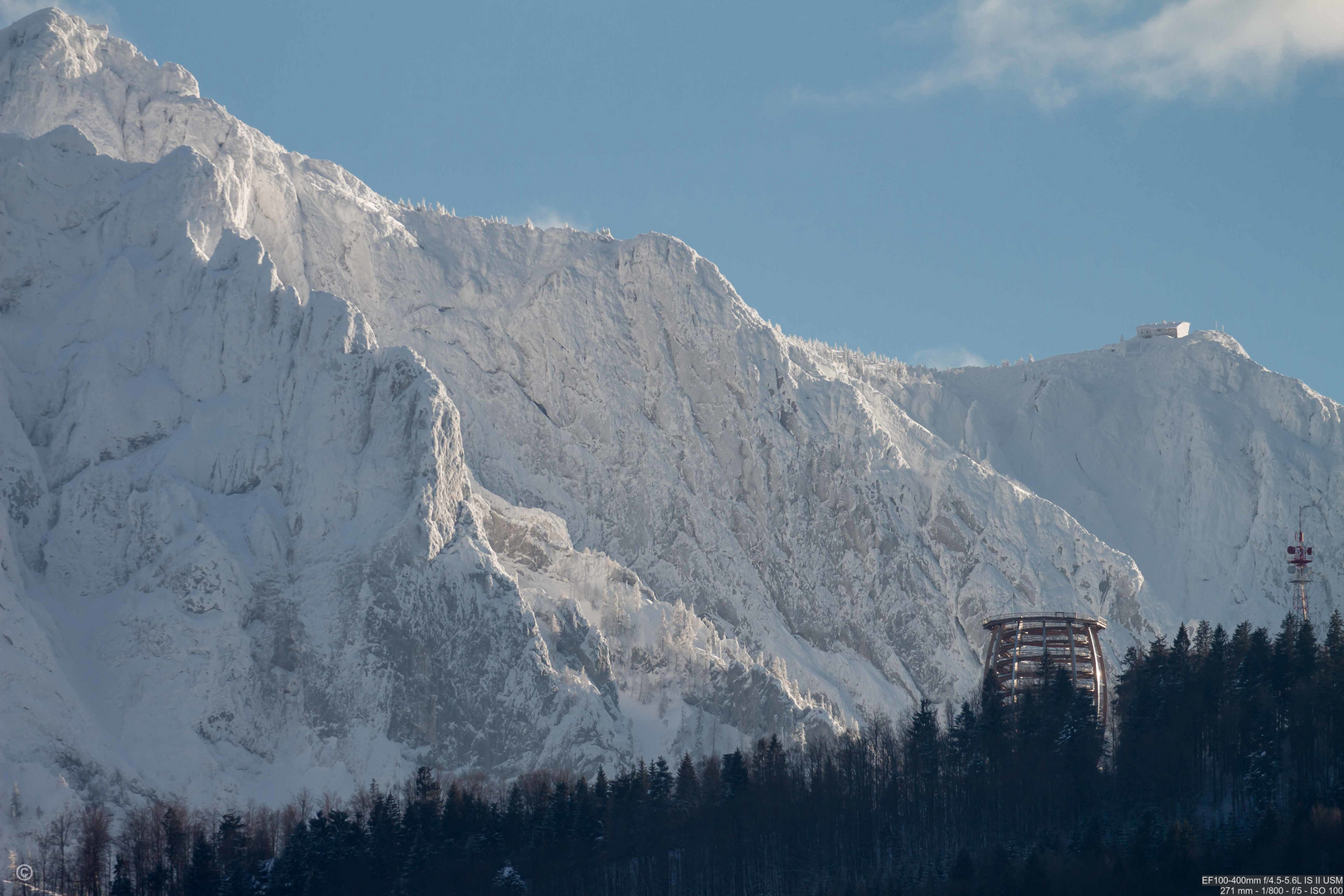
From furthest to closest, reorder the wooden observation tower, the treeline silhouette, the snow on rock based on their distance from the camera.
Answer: the snow on rock < the wooden observation tower < the treeline silhouette

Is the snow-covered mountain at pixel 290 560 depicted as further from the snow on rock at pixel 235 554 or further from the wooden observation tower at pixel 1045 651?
the wooden observation tower at pixel 1045 651

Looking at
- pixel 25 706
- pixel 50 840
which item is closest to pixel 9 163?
pixel 25 706

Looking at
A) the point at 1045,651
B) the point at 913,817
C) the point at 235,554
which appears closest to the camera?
the point at 913,817

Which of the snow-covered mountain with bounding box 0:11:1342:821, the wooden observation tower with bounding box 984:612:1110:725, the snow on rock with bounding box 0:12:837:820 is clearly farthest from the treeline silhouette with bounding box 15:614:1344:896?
the snow-covered mountain with bounding box 0:11:1342:821

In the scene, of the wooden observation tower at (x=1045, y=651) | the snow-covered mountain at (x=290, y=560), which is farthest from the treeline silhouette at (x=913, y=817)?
the snow-covered mountain at (x=290, y=560)

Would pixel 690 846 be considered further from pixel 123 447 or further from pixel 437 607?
pixel 123 447

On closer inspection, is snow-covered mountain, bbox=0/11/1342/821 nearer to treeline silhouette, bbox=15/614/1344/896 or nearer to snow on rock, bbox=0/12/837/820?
snow on rock, bbox=0/12/837/820

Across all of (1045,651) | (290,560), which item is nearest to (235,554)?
(290,560)

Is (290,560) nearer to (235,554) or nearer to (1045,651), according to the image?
(235,554)
